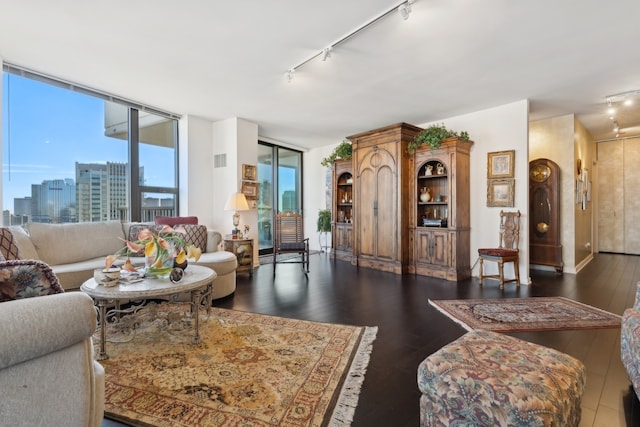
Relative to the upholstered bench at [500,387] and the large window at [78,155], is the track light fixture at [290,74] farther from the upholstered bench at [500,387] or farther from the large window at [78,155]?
the upholstered bench at [500,387]

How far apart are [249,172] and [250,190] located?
1.09ft

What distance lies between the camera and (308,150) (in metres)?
8.20

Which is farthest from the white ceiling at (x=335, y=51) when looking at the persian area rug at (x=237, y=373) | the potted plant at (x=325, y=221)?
the potted plant at (x=325, y=221)

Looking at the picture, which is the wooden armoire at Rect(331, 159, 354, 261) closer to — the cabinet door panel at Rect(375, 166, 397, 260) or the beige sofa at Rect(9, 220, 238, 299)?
the cabinet door panel at Rect(375, 166, 397, 260)

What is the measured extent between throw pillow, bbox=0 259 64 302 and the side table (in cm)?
372

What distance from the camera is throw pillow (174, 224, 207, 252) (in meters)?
4.28

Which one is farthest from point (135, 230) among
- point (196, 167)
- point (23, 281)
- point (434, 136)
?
point (434, 136)

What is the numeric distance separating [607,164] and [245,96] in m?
8.60

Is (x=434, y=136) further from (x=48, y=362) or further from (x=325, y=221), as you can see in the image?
(x=48, y=362)

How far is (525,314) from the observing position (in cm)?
320

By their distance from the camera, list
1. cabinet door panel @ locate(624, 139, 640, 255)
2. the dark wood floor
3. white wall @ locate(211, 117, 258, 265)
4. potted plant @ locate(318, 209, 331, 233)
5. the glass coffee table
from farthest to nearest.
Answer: potted plant @ locate(318, 209, 331, 233)
cabinet door panel @ locate(624, 139, 640, 255)
white wall @ locate(211, 117, 258, 265)
the glass coffee table
the dark wood floor

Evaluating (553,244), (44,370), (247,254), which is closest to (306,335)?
(44,370)

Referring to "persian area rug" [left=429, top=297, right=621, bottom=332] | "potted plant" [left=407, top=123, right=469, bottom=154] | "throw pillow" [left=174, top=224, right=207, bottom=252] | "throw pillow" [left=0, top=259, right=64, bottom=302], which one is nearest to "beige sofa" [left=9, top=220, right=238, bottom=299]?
"throw pillow" [left=174, top=224, right=207, bottom=252]

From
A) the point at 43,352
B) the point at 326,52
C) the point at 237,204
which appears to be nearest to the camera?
the point at 43,352
